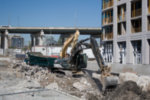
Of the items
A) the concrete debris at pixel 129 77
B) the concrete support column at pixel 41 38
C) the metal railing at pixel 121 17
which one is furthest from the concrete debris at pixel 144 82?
the concrete support column at pixel 41 38

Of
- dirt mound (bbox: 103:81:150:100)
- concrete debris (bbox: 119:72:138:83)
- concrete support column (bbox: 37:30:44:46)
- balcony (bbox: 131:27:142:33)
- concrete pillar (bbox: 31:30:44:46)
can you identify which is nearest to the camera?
dirt mound (bbox: 103:81:150:100)

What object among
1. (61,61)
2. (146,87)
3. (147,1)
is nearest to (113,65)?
(61,61)

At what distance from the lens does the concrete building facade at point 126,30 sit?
2905 cm

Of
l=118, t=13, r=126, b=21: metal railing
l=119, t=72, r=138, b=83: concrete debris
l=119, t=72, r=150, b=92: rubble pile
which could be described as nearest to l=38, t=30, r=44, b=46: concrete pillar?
l=118, t=13, r=126, b=21: metal railing

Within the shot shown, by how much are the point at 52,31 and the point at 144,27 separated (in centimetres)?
4779

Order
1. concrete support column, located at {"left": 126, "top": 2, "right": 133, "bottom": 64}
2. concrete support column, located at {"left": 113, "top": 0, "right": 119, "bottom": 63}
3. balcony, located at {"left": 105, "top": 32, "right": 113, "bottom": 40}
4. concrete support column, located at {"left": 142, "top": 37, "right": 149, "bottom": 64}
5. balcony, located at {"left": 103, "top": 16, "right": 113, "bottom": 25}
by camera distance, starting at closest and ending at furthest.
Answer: concrete support column, located at {"left": 142, "top": 37, "right": 149, "bottom": 64}, concrete support column, located at {"left": 126, "top": 2, "right": 133, "bottom": 64}, concrete support column, located at {"left": 113, "top": 0, "right": 119, "bottom": 63}, balcony, located at {"left": 105, "top": 32, "right": 113, "bottom": 40}, balcony, located at {"left": 103, "top": 16, "right": 113, "bottom": 25}

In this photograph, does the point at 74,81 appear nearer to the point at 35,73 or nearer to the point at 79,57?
the point at 79,57

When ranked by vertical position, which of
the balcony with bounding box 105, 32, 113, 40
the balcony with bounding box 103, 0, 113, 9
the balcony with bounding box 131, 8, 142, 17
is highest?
the balcony with bounding box 103, 0, 113, 9

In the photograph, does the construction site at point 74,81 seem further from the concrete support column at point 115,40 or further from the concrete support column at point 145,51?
the concrete support column at point 115,40

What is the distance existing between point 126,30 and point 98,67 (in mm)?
9227

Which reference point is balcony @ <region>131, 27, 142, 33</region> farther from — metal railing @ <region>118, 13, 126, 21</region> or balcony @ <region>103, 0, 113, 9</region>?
balcony @ <region>103, 0, 113, 9</region>

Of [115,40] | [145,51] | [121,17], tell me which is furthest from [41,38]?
[145,51]

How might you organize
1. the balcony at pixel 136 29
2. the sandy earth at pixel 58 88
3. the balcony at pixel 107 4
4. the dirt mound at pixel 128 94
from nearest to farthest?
the sandy earth at pixel 58 88, the dirt mound at pixel 128 94, the balcony at pixel 136 29, the balcony at pixel 107 4

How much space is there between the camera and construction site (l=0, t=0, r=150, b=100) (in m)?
13.8
